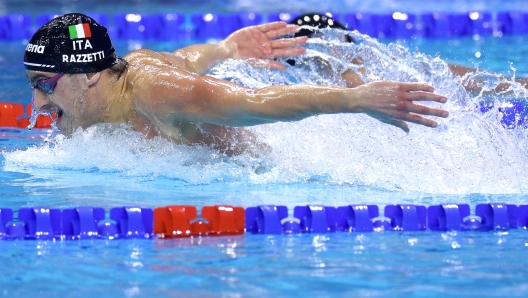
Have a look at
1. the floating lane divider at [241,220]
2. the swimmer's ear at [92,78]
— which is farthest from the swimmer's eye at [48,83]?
the floating lane divider at [241,220]

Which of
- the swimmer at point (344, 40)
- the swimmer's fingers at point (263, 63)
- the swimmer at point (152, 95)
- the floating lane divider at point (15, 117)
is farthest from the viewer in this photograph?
the floating lane divider at point (15, 117)

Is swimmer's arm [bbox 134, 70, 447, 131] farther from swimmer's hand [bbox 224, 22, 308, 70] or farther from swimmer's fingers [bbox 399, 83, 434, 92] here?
swimmer's hand [bbox 224, 22, 308, 70]

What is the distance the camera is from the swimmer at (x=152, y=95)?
2555 mm

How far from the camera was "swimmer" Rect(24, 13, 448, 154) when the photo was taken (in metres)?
2.55

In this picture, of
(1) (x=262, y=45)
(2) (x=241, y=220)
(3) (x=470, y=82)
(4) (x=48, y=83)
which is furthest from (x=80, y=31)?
(3) (x=470, y=82)

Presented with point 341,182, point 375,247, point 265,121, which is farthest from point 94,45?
point 375,247

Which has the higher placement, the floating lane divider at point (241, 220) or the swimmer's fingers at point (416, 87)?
Result: the swimmer's fingers at point (416, 87)

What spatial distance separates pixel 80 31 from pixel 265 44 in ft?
4.40

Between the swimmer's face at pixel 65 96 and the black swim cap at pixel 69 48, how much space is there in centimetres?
3

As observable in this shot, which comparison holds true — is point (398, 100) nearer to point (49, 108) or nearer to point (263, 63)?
point (49, 108)

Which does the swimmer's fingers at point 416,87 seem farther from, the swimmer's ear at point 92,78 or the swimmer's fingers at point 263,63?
the swimmer's fingers at point 263,63

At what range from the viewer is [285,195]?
310cm

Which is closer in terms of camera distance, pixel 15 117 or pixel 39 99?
pixel 39 99

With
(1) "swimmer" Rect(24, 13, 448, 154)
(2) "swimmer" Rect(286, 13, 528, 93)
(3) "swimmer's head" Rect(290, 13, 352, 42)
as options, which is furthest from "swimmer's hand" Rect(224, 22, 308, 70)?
(1) "swimmer" Rect(24, 13, 448, 154)
